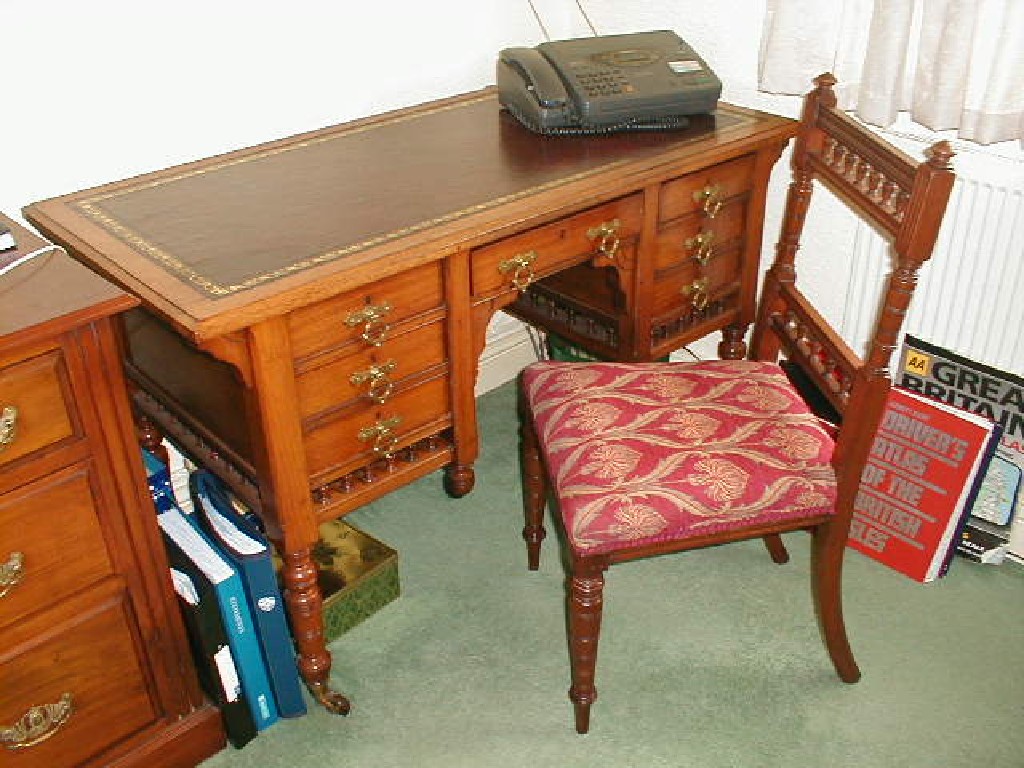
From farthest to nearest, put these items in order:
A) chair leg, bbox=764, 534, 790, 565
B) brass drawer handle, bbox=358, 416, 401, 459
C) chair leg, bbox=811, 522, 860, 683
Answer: chair leg, bbox=764, 534, 790, 565 → chair leg, bbox=811, 522, 860, 683 → brass drawer handle, bbox=358, 416, 401, 459

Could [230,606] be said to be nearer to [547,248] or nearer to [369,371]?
[369,371]

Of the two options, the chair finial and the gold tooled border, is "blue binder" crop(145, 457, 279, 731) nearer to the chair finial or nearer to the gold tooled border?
the gold tooled border

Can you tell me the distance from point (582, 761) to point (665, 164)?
1127 millimetres

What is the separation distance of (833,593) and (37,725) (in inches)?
55.5

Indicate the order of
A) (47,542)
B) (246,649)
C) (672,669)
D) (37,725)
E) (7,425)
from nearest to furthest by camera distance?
(7,425) < (47,542) < (37,725) < (246,649) < (672,669)

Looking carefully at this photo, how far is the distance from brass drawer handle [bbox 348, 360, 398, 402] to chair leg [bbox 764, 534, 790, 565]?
1044mm

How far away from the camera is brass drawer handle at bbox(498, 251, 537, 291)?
69.8 inches

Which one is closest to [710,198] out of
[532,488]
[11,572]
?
[532,488]

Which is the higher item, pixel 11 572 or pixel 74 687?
pixel 11 572

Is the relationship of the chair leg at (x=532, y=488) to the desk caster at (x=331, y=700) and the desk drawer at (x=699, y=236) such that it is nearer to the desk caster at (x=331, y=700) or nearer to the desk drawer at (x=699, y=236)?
the desk drawer at (x=699, y=236)

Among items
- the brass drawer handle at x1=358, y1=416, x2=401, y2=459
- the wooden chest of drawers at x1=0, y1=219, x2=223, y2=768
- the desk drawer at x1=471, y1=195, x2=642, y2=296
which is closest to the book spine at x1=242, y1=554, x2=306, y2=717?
the wooden chest of drawers at x1=0, y1=219, x2=223, y2=768

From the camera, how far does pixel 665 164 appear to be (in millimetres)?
1932

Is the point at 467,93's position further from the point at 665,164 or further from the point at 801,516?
the point at 801,516

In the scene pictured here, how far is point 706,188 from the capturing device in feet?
6.73
